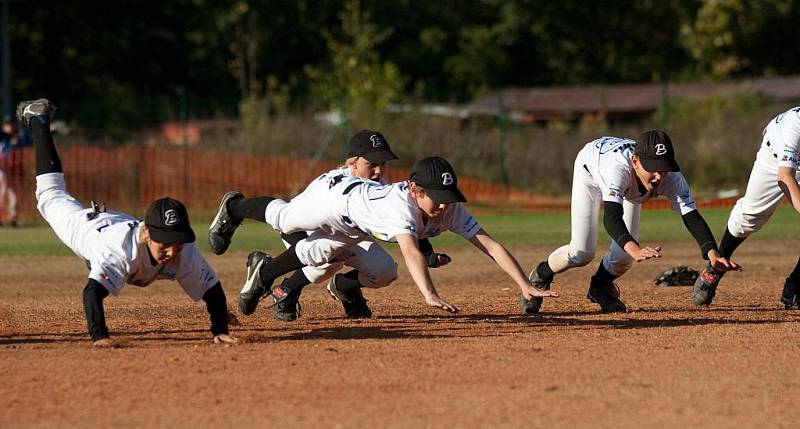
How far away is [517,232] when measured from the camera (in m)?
19.7

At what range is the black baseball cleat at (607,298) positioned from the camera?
10.2 m

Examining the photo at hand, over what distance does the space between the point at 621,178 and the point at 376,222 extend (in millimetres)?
2072

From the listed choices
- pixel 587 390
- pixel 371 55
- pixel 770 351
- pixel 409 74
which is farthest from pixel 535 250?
pixel 409 74

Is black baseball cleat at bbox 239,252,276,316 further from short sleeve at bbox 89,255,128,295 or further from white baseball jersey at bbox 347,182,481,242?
short sleeve at bbox 89,255,128,295

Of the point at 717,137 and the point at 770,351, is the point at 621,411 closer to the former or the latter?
the point at 770,351

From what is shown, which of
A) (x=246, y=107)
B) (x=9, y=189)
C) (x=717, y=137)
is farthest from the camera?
(x=717, y=137)

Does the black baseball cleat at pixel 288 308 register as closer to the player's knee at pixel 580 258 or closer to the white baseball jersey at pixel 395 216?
the white baseball jersey at pixel 395 216

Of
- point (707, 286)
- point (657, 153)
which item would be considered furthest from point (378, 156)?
point (707, 286)

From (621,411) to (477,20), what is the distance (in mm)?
48484

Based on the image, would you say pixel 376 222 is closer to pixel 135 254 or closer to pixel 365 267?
pixel 365 267

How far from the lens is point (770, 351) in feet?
26.1

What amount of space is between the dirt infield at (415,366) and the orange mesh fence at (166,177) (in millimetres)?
13769

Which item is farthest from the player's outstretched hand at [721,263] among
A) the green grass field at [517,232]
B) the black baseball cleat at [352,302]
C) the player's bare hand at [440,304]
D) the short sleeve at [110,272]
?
the green grass field at [517,232]

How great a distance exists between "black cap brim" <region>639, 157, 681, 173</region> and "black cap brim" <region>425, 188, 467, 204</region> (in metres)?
1.71
